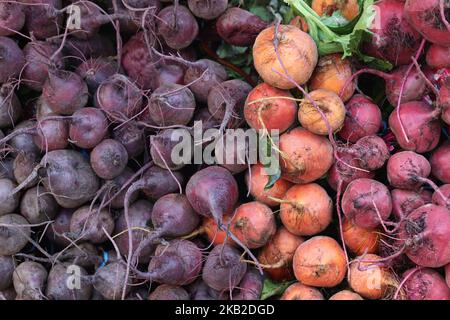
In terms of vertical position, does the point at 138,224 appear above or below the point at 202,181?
below

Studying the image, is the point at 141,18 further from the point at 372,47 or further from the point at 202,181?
the point at 372,47

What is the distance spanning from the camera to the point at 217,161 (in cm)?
221

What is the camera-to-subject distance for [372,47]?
2166 mm

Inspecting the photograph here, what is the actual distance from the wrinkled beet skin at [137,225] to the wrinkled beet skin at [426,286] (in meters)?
1.15

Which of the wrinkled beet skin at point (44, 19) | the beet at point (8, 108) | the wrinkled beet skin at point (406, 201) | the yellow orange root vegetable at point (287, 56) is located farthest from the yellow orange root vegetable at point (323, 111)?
the beet at point (8, 108)

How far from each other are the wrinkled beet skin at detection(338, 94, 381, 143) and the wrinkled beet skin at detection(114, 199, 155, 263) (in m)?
1.01

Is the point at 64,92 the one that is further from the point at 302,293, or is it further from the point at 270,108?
the point at 302,293

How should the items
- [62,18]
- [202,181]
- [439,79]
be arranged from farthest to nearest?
[62,18]
[202,181]
[439,79]

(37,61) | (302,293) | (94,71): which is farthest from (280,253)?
(37,61)

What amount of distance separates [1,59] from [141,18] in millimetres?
698

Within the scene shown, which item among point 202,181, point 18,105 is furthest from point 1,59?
point 202,181

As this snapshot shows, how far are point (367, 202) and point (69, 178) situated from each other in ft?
4.32

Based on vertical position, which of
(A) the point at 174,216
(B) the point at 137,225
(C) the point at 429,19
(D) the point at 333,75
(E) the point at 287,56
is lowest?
(B) the point at 137,225

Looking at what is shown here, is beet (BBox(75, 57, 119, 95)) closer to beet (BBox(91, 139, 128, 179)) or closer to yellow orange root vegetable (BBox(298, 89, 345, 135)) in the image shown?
beet (BBox(91, 139, 128, 179))
